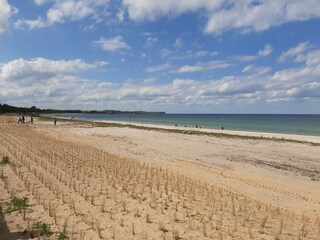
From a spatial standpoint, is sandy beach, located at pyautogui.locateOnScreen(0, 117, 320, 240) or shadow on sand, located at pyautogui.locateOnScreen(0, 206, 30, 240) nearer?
shadow on sand, located at pyautogui.locateOnScreen(0, 206, 30, 240)

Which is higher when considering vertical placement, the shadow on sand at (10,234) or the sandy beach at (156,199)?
the sandy beach at (156,199)

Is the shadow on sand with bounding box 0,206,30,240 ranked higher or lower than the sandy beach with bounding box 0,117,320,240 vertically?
lower

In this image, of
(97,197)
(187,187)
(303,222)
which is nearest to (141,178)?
(187,187)

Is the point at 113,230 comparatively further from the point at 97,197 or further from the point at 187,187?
the point at 187,187

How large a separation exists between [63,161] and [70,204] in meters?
7.70

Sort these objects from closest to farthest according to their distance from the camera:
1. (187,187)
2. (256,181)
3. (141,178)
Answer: (187,187) → (141,178) → (256,181)

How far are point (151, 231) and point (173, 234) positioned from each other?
59 centimetres

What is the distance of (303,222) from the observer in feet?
30.1

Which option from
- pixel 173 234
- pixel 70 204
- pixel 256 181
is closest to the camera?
pixel 173 234

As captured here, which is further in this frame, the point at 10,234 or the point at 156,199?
the point at 156,199

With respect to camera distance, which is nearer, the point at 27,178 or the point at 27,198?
the point at 27,198

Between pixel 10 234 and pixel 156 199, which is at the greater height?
pixel 156 199

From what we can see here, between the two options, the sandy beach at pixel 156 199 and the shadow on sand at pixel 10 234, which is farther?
the sandy beach at pixel 156 199

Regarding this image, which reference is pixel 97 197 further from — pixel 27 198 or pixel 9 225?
pixel 9 225
